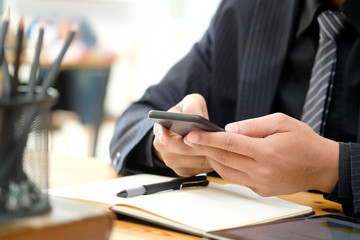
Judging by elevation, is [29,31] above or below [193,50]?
below

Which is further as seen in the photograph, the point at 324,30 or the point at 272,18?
the point at 272,18

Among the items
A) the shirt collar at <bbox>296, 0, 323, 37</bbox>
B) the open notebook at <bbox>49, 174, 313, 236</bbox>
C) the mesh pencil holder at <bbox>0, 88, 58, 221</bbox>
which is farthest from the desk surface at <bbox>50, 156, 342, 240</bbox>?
the shirt collar at <bbox>296, 0, 323, 37</bbox>

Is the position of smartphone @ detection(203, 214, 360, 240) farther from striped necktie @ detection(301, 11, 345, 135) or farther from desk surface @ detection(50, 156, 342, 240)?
striped necktie @ detection(301, 11, 345, 135)

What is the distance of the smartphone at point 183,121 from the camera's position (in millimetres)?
783

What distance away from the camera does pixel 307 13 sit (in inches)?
52.2

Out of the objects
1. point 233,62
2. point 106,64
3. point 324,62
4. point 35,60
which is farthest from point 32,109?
point 106,64

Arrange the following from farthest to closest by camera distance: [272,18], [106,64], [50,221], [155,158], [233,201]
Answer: [106,64], [272,18], [155,158], [233,201], [50,221]

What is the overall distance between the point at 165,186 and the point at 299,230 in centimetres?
27

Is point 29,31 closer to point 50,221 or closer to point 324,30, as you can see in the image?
point 324,30

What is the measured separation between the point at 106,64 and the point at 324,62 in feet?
9.38

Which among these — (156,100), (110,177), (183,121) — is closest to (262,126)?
(183,121)

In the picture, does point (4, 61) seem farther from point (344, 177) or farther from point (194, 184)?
point (344, 177)

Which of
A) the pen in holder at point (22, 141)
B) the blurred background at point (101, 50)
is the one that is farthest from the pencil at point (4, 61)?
the blurred background at point (101, 50)

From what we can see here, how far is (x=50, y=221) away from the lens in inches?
20.2
